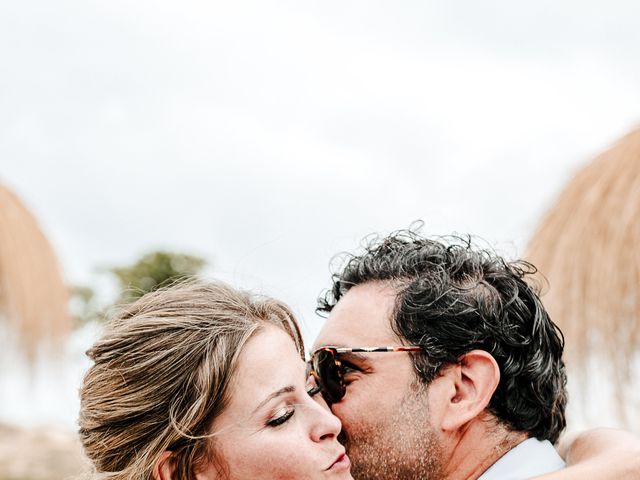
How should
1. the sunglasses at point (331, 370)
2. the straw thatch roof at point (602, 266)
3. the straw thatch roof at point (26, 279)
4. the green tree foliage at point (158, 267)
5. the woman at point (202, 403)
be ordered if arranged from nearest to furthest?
the woman at point (202, 403) → the sunglasses at point (331, 370) → the straw thatch roof at point (602, 266) → the straw thatch roof at point (26, 279) → the green tree foliage at point (158, 267)

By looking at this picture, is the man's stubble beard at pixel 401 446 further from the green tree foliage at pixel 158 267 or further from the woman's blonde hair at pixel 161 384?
the green tree foliage at pixel 158 267

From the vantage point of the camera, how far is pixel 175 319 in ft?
10.4

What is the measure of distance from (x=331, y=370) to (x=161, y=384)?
0.69m

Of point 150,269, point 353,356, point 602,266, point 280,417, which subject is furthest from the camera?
point 150,269

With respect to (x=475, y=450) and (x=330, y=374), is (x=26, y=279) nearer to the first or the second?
(x=330, y=374)

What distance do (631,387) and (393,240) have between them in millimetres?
2839

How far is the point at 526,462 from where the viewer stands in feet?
10.7

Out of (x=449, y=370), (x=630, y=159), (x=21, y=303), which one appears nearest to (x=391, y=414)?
(x=449, y=370)

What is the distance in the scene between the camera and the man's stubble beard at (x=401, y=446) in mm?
3316

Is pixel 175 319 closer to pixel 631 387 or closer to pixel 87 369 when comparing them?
pixel 87 369

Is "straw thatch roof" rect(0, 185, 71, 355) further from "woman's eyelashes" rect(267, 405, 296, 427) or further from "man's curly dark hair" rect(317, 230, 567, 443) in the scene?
"woman's eyelashes" rect(267, 405, 296, 427)

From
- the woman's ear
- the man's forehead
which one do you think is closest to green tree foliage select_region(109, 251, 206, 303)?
the man's forehead

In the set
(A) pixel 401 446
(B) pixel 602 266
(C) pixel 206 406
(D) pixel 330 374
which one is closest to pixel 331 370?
(D) pixel 330 374

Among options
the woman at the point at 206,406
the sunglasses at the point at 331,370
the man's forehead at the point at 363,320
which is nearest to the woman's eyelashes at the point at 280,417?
the woman at the point at 206,406
